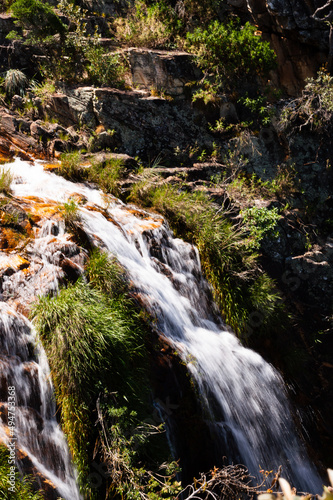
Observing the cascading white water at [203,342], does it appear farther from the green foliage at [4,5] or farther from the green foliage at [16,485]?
the green foliage at [4,5]

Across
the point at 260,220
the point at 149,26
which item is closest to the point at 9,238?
the point at 260,220

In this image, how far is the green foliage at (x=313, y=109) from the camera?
7.52m

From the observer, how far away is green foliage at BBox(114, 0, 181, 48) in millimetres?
8414

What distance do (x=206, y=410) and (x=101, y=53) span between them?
726 centimetres

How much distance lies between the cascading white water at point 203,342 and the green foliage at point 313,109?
392cm

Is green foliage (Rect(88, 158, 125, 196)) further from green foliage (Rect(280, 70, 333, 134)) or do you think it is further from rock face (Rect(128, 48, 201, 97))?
green foliage (Rect(280, 70, 333, 134))

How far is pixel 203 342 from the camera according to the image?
14.5 feet

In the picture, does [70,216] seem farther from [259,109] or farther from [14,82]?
[259,109]

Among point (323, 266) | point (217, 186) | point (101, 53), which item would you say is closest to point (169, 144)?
point (217, 186)

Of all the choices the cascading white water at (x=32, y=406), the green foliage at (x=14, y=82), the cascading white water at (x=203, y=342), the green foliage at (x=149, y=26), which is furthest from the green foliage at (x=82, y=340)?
the green foliage at (x=149, y=26)

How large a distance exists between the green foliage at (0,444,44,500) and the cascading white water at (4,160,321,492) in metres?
1.85

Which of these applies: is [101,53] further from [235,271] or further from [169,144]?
[235,271]

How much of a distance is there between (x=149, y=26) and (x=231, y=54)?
2.16m

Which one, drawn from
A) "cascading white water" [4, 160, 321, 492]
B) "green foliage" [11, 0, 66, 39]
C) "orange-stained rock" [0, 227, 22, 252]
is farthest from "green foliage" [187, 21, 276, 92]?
"orange-stained rock" [0, 227, 22, 252]
